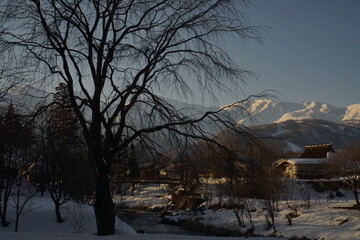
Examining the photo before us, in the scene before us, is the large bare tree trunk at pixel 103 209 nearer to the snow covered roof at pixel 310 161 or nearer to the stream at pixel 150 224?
the stream at pixel 150 224

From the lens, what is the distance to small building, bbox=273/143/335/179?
5956 centimetres

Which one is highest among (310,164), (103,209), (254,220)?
(310,164)

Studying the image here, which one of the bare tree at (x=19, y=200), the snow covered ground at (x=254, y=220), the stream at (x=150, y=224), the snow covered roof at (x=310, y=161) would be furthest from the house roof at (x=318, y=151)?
the bare tree at (x=19, y=200)

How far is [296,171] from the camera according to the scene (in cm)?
6444

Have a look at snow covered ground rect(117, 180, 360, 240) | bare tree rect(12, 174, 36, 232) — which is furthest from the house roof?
bare tree rect(12, 174, 36, 232)

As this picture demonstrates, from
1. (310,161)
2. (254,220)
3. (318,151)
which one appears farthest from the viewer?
(318,151)

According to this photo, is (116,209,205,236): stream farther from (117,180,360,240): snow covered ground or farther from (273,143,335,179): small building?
Result: (273,143,335,179): small building

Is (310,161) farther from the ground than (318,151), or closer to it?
closer to it

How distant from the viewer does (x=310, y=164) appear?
6281 cm

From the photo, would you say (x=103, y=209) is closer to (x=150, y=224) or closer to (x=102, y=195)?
(x=102, y=195)

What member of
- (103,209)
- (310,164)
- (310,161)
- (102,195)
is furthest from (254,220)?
(310,161)

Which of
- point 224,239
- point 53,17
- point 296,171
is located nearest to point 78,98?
point 53,17

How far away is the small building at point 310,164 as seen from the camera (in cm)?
5956

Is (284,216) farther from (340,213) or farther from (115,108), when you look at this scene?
(115,108)
